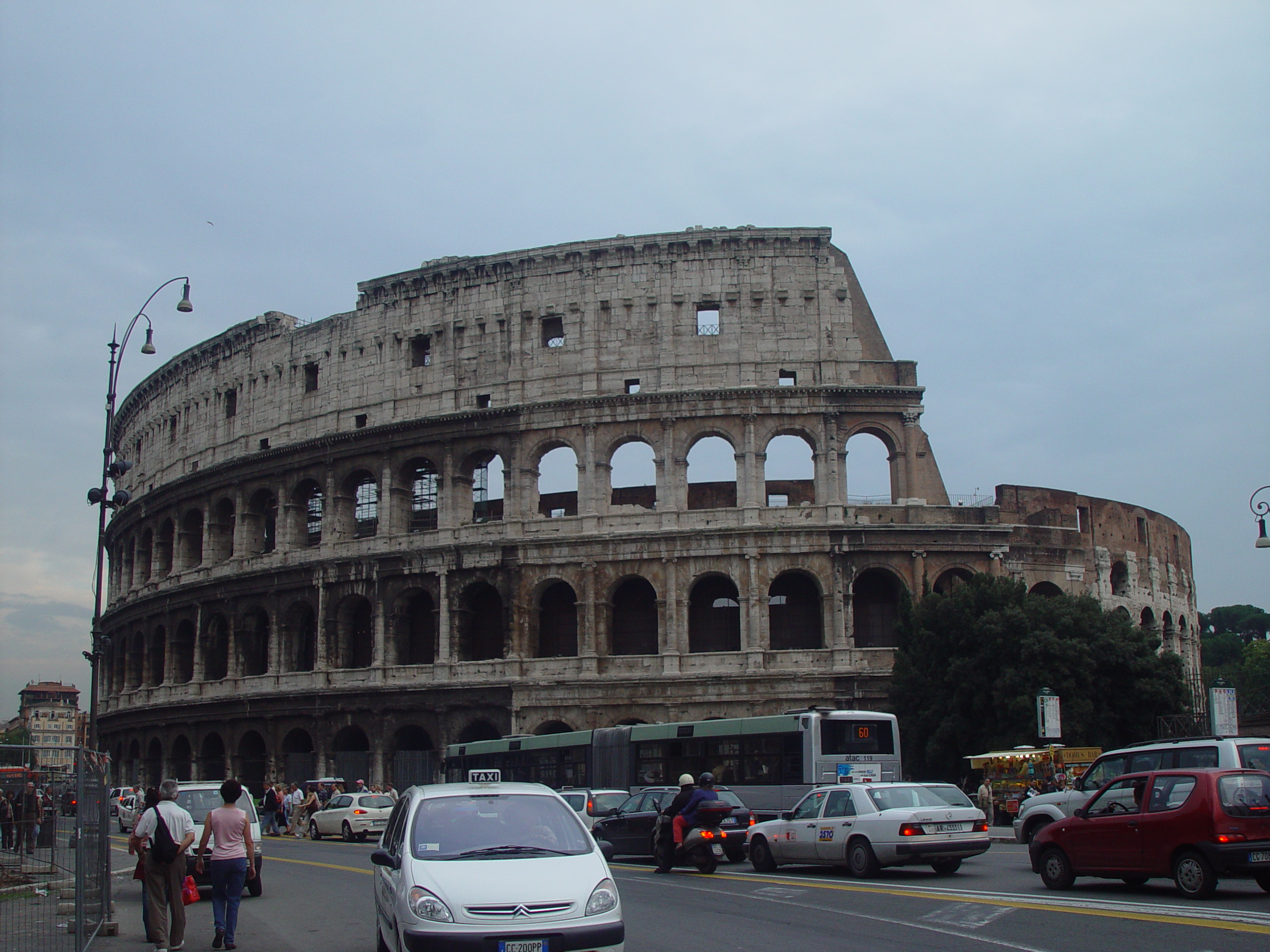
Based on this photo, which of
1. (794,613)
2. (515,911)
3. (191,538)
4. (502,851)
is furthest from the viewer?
(191,538)

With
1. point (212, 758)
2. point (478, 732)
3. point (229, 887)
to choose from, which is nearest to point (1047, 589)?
point (478, 732)

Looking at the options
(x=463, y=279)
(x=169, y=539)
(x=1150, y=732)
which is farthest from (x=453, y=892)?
(x=169, y=539)

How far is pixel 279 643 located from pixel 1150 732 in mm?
29429

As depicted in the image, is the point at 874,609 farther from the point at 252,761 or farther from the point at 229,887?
the point at 229,887

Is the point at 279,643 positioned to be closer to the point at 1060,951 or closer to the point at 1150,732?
the point at 1150,732

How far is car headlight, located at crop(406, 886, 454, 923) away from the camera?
26.0 feet

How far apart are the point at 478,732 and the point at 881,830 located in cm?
2563

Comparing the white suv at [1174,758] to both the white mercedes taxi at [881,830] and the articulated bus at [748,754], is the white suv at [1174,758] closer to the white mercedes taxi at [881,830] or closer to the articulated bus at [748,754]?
A: the white mercedes taxi at [881,830]

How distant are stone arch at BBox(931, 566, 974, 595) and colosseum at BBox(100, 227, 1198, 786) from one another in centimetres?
11

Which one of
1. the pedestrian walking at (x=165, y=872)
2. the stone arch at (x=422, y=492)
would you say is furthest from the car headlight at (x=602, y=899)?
the stone arch at (x=422, y=492)

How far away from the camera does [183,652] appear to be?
165 feet

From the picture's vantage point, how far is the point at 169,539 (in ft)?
174

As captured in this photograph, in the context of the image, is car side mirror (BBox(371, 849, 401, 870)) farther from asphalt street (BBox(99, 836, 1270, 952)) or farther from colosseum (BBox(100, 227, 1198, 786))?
colosseum (BBox(100, 227, 1198, 786))

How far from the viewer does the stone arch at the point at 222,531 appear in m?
48.6
